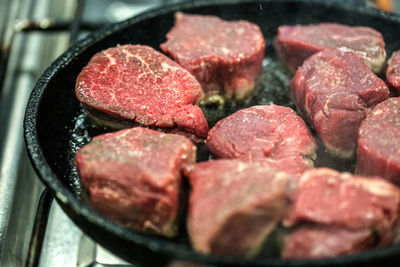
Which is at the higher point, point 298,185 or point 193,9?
point 193,9

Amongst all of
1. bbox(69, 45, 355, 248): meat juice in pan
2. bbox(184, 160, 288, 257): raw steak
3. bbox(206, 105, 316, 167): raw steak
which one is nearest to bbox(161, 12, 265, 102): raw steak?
bbox(69, 45, 355, 248): meat juice in pan

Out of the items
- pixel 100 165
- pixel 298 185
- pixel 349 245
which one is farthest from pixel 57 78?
pixel 349 245

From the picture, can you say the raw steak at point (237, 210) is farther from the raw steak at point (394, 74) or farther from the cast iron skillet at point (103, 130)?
the raw steak at point (394, 74)

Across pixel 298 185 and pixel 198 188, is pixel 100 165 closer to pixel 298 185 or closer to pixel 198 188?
A: pixel 198 188

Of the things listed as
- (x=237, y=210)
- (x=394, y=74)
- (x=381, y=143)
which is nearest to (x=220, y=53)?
(x=394, y=74)

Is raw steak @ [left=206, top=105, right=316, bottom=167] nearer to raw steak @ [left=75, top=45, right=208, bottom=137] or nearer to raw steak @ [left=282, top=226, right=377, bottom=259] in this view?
raw steak @ [left=75, top=45, right=208, bottom=137]

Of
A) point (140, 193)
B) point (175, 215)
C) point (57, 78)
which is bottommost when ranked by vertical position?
point (175, 215)
